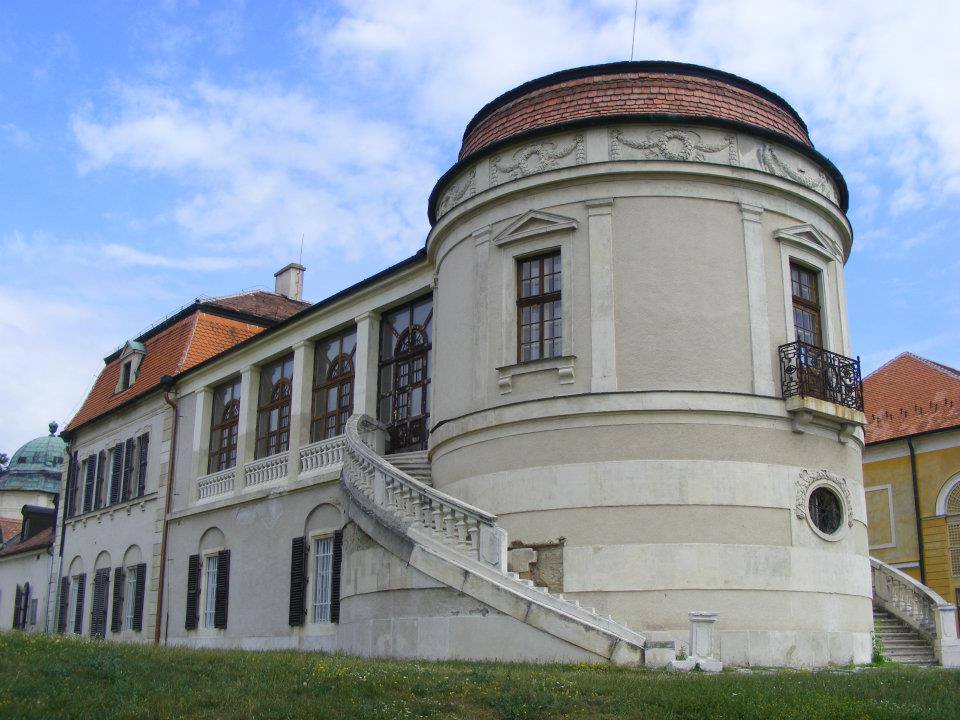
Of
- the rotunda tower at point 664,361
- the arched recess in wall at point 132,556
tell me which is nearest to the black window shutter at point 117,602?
the arched recess in wall at point 132,556

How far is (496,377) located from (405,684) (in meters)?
8.28

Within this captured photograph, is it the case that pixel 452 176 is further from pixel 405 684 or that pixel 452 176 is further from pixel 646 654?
pixel 405 684

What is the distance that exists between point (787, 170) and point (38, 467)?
55.2 m

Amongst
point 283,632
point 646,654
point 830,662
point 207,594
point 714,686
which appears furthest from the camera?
point 207,594

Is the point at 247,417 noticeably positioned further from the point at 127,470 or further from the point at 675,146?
the point at 675,146

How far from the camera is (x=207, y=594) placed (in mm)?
28516

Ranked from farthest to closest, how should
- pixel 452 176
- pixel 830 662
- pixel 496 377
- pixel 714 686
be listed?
pixel 452 176 → pixel 496 377 → pixel 830 662 → pixel 714 686

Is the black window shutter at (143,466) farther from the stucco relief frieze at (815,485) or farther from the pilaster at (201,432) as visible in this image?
the stucco relief frieze at (815,485)

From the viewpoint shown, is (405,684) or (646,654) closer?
(405,684)

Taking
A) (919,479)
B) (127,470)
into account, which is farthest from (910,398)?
(127,470)

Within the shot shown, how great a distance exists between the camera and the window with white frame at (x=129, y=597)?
104 ft

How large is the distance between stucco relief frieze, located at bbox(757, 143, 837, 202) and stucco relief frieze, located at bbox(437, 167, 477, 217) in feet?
16.9

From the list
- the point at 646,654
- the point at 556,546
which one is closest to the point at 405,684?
the point at 646,654

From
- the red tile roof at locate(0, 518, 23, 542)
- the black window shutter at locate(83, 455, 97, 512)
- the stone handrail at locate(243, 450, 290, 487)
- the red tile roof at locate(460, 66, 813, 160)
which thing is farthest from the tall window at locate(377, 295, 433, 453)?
the red tile roof at locate(0, 518, 23, 542)
